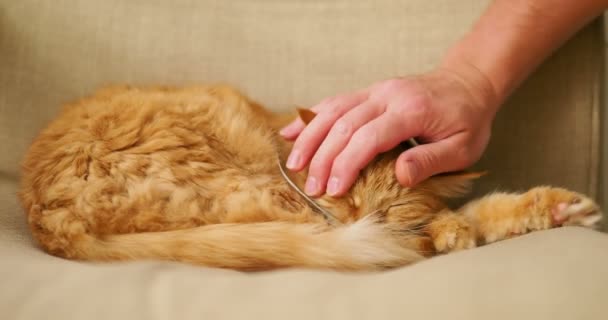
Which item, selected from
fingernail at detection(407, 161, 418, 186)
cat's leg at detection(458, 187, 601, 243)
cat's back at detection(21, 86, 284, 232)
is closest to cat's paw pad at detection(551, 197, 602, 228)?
cat's leg at detection(458, 187, 601, 243)

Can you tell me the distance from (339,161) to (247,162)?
25cm

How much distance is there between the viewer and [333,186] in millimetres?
982

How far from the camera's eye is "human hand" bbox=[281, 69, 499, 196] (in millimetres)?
972

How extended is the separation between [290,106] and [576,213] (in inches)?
33.6

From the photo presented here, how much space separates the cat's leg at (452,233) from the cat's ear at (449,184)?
0.31ft

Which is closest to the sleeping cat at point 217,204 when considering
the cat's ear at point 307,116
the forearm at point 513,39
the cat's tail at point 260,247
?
the cat's tail at point 260,247

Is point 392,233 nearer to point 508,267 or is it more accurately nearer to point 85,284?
point 508,267

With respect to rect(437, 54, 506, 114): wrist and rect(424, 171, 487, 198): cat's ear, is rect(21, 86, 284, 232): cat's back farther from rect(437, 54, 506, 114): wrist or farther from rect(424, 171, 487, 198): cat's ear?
rect(437, 54, 506, 114): wrist

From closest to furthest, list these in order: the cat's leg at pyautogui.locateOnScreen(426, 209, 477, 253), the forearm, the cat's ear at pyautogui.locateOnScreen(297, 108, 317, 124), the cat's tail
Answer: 1. the cat's tail
2. the cat's leg at pyautogui.locateOnScreen(426, 209, 477, 253)
3. the cat's ear at pyautogui.locateOnScreen(297, 108, 317, 124)
4. the forearm

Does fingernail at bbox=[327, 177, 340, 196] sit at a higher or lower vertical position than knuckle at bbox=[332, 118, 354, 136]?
lower

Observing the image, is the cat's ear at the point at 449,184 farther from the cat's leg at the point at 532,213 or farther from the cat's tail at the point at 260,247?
the cat's tail at the point at 260,247

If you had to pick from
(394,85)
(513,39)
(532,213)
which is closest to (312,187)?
(394,85)

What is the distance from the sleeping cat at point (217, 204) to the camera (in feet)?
2.82

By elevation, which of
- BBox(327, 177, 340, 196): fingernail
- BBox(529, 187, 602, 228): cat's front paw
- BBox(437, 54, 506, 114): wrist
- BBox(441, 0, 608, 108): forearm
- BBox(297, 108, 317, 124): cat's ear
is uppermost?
BBox(441, 0, 608, 108): forearm
